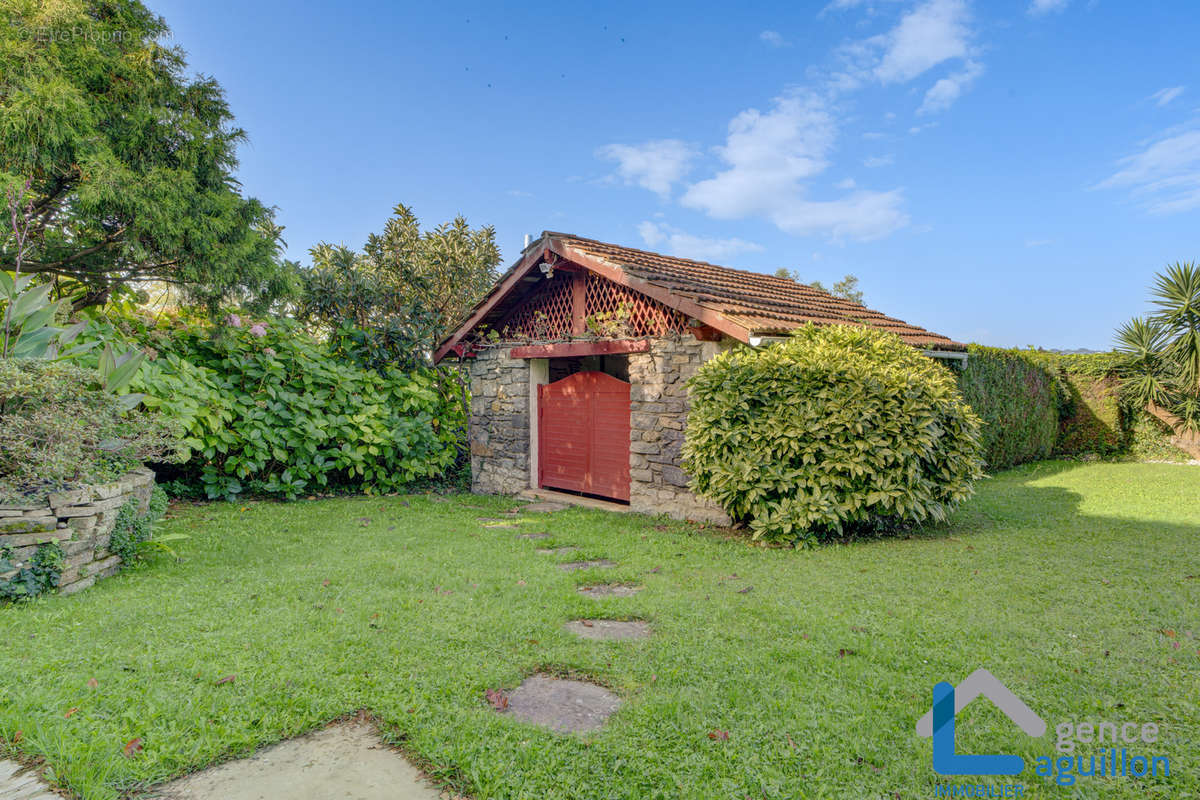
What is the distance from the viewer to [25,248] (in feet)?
21.1

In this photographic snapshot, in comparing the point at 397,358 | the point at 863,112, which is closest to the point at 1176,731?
the point at 397,358

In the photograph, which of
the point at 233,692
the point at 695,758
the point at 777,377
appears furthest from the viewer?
the point at 777,377

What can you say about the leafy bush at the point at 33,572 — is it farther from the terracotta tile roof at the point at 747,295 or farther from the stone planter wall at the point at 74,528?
the terracotta tile roof at the point at 747,295

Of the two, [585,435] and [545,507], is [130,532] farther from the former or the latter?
[585,435]

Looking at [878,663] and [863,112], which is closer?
[878,663]

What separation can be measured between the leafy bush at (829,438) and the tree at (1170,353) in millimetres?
10204

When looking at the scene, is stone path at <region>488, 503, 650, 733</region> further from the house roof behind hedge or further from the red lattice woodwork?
the red lattice woodwork

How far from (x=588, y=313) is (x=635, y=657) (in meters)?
6.07

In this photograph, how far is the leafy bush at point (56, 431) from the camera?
397 centimetres

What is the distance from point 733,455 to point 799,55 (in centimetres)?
827

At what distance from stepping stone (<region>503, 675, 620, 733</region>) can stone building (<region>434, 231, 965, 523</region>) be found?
14.6 feet

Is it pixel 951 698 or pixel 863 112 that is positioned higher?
pixel 863 112

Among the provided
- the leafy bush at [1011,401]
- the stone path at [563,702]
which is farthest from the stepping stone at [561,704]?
the leafy bush at [1011,401]

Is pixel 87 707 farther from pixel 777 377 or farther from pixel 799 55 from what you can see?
pixel 799 55
